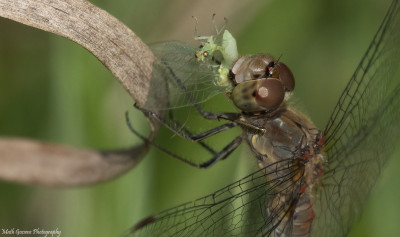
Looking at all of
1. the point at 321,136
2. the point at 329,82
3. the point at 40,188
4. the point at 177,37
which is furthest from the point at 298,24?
the point at 40,188

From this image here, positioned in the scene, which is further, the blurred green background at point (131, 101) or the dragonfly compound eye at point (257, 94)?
the blurred green background at point (131, 101)

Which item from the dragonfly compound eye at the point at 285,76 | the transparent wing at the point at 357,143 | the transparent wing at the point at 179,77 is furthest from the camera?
the transparent wing at the point at 357,143

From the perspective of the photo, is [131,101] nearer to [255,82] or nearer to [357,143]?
[255,82]

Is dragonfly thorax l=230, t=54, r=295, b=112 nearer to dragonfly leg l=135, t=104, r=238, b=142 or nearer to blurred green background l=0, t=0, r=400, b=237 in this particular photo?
dragonfly leg l=135, t=104, r=238, b=142

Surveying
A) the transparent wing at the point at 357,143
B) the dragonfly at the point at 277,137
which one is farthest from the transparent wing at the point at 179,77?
the transparent wing at the point at 357,143

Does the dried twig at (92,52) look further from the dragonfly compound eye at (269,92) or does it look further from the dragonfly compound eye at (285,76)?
the dragonfly compound eye at (285,76)

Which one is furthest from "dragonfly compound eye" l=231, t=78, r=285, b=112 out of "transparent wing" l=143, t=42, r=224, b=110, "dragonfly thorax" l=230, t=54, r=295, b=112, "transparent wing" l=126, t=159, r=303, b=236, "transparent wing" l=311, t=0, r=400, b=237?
"transparent wing" l=311, t=0, r=400, b=237

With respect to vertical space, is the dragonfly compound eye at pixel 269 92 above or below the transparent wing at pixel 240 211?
above

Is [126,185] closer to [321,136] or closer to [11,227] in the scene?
[11,227]
